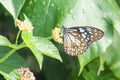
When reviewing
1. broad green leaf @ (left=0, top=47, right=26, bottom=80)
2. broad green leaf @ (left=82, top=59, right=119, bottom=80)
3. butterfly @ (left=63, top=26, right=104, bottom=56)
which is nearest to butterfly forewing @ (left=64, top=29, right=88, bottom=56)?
butterfly @ (left=63, top=26, right=104, bottom=56)

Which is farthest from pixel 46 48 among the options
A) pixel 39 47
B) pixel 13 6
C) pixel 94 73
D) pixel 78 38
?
pixel 94 73

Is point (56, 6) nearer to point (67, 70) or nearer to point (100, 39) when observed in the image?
point (100, 39)

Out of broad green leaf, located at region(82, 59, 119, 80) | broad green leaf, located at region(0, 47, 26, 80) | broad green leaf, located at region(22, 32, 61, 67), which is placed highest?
broad green leaf, located at region(22, 32, 61, 67)

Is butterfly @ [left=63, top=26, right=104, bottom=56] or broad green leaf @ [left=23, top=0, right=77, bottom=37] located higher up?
broad green leaf @ [left=23, top=0, right=77, bottom=37]

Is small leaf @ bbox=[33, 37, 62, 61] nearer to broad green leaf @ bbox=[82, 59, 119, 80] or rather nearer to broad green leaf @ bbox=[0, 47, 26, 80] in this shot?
broad green leaf @ bbox=[0, 47, 26, 80]

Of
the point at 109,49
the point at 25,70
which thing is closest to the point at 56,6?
the point at 25,70

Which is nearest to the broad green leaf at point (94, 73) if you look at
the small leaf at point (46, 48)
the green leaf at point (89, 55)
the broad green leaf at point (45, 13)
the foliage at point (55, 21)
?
the foliage at point (55, 21)
